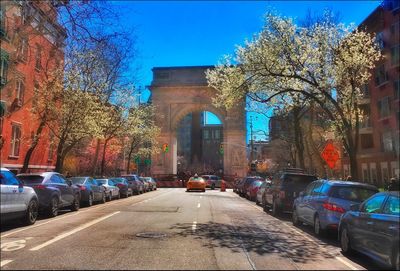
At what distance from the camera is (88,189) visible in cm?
2380

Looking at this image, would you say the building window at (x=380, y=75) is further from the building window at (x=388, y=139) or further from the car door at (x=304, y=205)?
the car door at (x=304, y=205)

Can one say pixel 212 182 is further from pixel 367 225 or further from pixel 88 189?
pixel 367 225

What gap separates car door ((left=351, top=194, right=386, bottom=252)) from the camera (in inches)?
348

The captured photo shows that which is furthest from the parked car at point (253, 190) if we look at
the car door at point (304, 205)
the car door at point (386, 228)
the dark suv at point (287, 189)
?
the car door at point (386, 228)

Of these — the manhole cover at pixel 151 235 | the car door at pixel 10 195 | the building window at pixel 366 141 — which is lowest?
the manhole cover at pixel 151 235

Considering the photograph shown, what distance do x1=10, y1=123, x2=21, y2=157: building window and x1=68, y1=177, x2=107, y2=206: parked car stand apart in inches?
378

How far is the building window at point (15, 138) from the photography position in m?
32.5

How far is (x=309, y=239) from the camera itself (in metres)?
12.5

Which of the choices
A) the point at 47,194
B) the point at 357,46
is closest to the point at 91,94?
the point at 47,194

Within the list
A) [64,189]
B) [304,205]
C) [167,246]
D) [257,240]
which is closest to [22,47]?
[64,189]

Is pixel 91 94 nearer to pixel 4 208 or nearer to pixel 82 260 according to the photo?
pixel 4 208

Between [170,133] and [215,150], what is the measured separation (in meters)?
70.5

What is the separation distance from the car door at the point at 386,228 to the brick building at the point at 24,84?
13.3 metres

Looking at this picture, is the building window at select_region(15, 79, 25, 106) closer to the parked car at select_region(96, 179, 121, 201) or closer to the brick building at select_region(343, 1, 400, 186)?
the parked car at select_region(96, 179, 121, 201)
